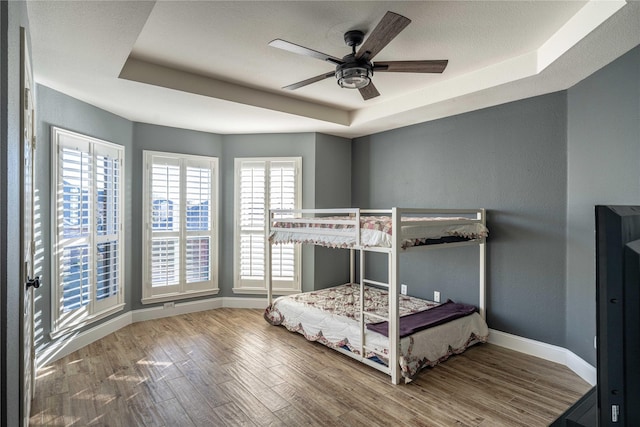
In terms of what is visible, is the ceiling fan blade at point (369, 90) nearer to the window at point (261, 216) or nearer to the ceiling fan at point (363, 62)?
the ceiling fan at point (363, 62)

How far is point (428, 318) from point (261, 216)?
103 inches

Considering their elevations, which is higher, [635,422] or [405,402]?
[635,422]

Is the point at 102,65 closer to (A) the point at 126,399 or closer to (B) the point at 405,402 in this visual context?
(A) the point at 126,399

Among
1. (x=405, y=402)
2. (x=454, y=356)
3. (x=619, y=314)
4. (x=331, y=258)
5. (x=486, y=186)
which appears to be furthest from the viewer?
(x=331, y=258)

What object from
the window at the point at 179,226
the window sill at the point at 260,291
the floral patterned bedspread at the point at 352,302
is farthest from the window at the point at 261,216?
the floral patterned bedspread at the point at 352,302

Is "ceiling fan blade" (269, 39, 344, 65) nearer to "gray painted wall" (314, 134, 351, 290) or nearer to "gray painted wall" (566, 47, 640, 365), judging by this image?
"gray painted wall" (566, 47, 640, 365)

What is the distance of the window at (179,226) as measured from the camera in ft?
14.0

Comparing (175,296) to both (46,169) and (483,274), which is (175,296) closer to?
(46,169)

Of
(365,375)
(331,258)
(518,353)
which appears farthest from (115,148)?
(518,353)

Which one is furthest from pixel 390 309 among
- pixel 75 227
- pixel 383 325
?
pixel 75 227

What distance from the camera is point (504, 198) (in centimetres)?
347

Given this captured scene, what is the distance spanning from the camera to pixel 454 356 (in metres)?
3.22

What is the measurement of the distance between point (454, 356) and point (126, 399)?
9.23ft

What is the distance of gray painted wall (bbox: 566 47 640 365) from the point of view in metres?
2.37
